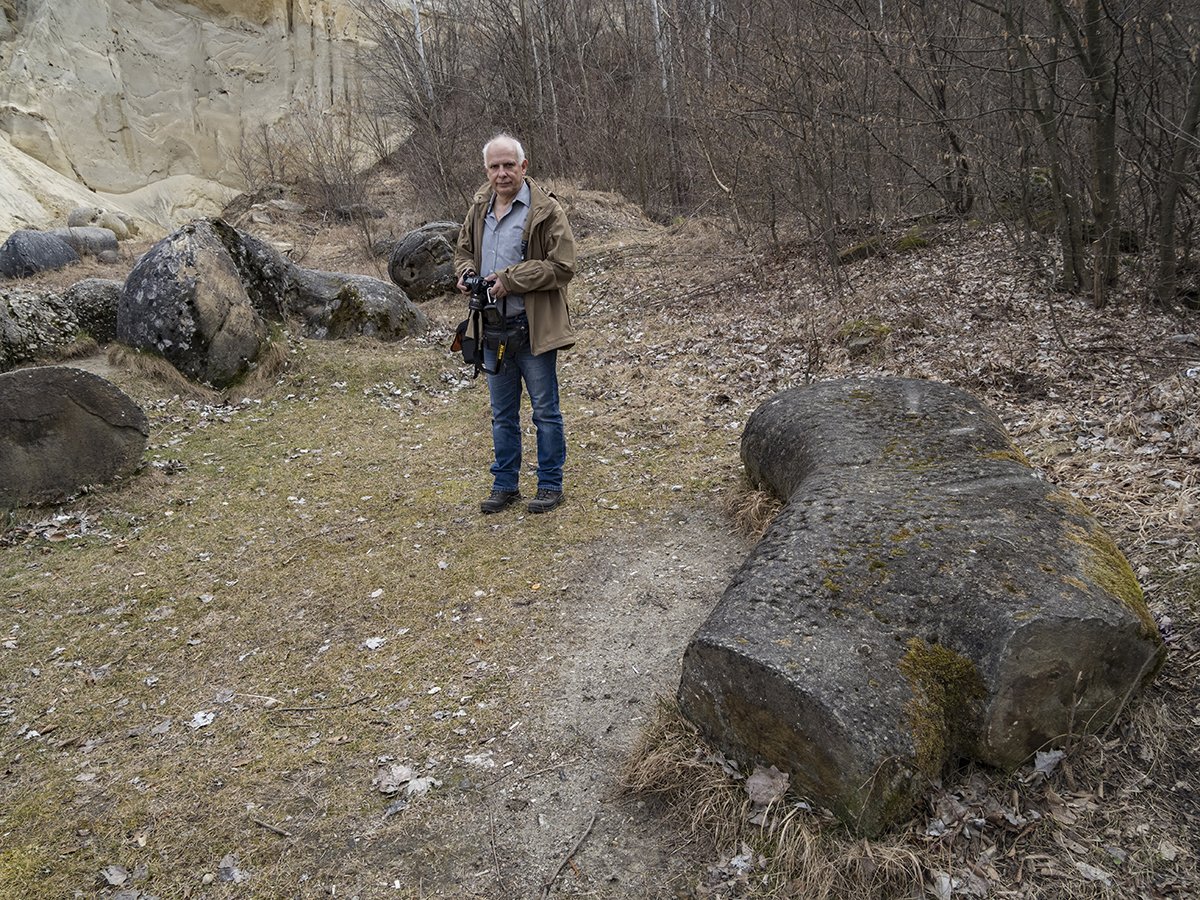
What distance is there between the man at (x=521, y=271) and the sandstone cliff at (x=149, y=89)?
57.1 feet

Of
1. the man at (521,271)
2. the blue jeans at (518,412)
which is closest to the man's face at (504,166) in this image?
the man at (521,271)

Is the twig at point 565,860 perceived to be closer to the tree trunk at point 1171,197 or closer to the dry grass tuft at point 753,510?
the dry grass tuft at point 753,510

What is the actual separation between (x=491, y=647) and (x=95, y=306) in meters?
7.55

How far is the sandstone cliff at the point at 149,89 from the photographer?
2000cm

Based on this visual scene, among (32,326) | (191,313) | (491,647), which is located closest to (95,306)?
(32,326)

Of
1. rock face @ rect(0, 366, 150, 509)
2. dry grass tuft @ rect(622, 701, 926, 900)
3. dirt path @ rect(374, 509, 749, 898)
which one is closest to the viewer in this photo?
dry grass tuft @ rect(622, 701, 926, 900)

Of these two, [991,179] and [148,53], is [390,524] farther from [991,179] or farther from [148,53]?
[148,53]

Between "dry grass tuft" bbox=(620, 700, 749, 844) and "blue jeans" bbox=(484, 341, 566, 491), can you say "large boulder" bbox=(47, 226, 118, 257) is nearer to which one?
"blue jeans" bbox=(484, 341, 566, 491)

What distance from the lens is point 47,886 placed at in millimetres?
2744

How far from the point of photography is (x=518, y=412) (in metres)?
5.27

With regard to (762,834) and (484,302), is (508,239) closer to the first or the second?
(484,302)

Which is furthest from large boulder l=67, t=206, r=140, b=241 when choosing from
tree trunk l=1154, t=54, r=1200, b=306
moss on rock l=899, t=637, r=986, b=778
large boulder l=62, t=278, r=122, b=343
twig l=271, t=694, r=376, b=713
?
moss on rock l=899, t=637, r=986, b=778

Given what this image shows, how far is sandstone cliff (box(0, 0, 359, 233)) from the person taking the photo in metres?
20.0

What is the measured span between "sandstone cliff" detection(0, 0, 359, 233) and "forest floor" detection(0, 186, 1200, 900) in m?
16.0
